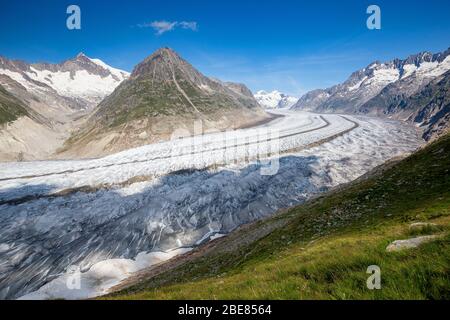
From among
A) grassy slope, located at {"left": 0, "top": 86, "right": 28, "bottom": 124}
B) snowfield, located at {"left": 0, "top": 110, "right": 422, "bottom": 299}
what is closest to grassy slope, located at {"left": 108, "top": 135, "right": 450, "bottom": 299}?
snowfield, located at {"left": 0, "top": 110, "right": 422, "bottom": 299}

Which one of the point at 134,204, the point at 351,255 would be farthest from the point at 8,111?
the point at 351,255

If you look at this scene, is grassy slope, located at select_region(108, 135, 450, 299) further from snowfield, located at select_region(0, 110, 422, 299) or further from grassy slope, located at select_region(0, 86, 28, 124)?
grassy slope, located at select_region(0, 86, 28, 124)

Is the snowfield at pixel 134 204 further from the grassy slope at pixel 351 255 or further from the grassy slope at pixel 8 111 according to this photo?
the grassy slope at pixel 8 111

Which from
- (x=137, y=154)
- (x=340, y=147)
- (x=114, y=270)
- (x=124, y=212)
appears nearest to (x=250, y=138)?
(x=340, y=147)

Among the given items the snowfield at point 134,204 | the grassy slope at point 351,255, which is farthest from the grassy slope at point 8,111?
the grassy slope at point 351,255

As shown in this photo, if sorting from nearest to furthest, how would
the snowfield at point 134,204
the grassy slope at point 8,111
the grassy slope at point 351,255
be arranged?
the grassy slope at point 351,255, the snowfield at point 134,204, the grassy slope at point 8,111

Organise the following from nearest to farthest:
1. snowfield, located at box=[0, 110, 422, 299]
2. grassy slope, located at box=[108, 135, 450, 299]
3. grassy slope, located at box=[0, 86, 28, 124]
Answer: grassy slope, located at box=[108, 135, 450, 299] < snowfield, located at box=[0, 110, 422, 299] < grassy slope, located at box=[0, 86, 28, 124]
